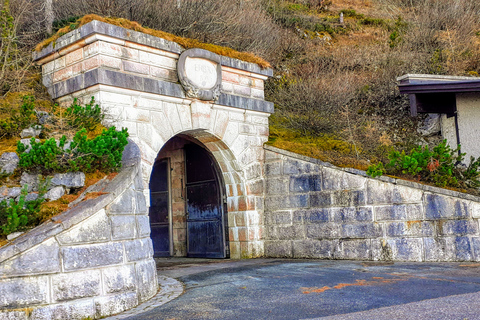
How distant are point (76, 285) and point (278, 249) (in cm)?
531

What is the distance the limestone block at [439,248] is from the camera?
7.47 meters

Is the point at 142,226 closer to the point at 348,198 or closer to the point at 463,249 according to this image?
the point at 348,198

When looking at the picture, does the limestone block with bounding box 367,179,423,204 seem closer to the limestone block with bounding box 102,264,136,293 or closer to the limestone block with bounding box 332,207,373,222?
the limestone block with bounding box 332,207,373,222

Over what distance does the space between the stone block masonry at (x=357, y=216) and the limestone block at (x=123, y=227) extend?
173 inches

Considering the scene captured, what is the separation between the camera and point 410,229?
781cm

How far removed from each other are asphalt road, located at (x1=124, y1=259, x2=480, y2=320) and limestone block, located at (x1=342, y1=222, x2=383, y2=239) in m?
0.58

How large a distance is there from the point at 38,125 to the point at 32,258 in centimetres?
257

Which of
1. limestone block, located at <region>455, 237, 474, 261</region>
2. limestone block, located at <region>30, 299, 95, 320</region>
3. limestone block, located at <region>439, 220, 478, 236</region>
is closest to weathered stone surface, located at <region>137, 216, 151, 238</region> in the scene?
limestone block, located at <region>30, 299, 95, 320</region>

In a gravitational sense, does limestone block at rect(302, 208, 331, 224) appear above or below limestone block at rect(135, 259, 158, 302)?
above

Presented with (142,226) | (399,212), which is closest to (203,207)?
(399,212)

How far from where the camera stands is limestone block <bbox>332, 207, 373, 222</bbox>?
8.23 metres

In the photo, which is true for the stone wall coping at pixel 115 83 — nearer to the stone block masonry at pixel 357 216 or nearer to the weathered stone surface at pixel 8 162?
the weathered stone surface at pixel 8 162

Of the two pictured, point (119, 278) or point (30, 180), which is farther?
point (30, 180)

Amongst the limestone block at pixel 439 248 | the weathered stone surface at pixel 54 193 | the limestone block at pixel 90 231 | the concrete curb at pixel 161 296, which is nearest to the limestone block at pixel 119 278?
the concrete curb at pixel 161 296
